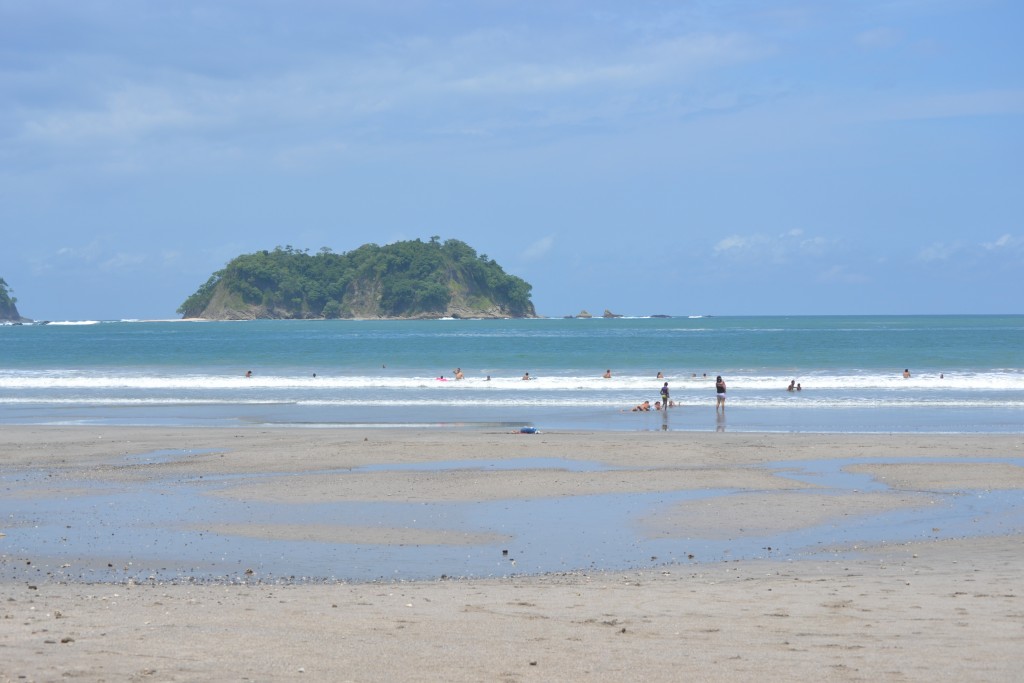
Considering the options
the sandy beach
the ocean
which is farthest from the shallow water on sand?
the ocean

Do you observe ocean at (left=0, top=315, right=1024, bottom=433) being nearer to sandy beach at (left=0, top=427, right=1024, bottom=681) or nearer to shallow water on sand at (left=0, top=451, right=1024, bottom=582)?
sandy beach at (left=0, top=427, right=1024, bottom=681)

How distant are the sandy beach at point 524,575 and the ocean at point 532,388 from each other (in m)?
9.25

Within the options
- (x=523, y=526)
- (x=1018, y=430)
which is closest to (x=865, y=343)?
(x=1018, y=430)

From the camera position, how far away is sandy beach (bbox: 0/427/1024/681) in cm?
701

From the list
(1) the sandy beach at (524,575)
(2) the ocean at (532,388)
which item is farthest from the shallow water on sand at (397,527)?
(2) the ocean at (532,388)

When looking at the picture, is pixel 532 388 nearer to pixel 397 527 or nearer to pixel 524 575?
pixel 397 527

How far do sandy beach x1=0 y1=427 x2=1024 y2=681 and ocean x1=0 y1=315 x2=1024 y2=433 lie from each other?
9.25m

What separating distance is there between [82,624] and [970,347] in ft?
Result: 259

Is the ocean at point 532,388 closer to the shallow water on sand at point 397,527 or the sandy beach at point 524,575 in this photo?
the sandy beach at point 524,575

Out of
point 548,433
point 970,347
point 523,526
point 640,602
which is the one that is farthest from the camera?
point 970,347

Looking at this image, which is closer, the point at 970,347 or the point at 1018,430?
the point at 1018,430

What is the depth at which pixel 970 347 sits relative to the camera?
252ft

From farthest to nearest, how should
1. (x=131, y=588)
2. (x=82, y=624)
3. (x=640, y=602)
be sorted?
(x=131, y=588), (x=640, y=602), (x=82, y=624)

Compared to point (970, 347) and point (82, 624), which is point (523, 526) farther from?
point (970, 347)
